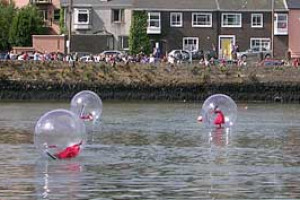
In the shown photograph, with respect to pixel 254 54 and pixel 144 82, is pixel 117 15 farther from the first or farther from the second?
pixel 144 82

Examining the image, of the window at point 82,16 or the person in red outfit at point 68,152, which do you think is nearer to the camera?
the person in red outfit at point 68,152

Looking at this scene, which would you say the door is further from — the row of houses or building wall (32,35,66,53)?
building wall (32,35,66,53)

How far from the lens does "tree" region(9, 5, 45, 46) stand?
96688mm

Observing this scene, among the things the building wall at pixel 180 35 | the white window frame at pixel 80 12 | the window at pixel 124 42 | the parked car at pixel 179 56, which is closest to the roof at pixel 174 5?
the building wall at pixel 180 35

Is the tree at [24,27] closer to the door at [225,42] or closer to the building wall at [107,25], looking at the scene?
the building wall at [107,25]

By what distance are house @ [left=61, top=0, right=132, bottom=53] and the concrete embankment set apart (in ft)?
87.1

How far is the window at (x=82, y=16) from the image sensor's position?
98.8 meters

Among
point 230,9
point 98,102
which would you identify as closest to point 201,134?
point 98,102

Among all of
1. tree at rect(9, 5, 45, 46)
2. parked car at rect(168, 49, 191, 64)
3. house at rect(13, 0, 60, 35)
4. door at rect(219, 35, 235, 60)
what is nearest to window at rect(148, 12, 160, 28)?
door at rect(219, 35, 235, 60)

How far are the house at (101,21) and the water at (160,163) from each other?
47.7 metres

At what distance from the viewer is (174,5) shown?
97.1 meters

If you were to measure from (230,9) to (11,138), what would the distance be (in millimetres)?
60402

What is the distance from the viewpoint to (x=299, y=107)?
208 ft

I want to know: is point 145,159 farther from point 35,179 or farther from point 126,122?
point 126,122
